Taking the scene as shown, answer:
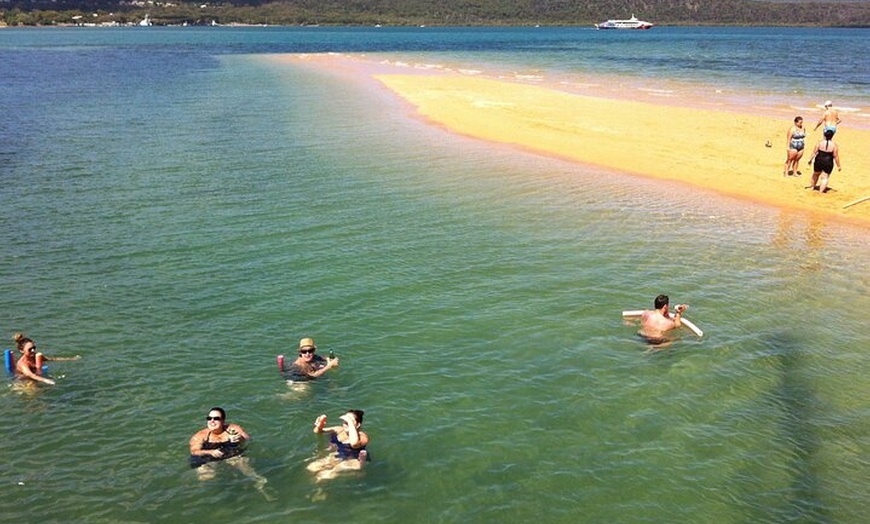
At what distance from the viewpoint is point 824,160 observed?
76.4 feet

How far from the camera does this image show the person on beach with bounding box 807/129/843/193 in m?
22.9

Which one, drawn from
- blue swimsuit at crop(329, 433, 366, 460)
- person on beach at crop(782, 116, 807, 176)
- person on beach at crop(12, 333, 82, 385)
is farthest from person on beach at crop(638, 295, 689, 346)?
person on beach at crop(782, 116, 807, 176)

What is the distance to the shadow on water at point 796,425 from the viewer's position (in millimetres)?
9555

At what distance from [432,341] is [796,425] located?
6.48 metres

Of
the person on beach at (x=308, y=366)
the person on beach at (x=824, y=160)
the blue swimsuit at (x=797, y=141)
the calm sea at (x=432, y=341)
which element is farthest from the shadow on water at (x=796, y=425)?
the blue swimsuit at (x=797, y=141)

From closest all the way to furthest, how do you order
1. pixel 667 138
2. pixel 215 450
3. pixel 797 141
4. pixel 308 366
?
1. pixel 215 450
2. pixel 308 366
3. pixel 797 141
4. pixel 667 138

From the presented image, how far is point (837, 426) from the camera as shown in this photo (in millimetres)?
11383

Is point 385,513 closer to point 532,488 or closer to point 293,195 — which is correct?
point 532,488

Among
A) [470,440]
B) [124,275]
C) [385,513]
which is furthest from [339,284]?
[385,513]

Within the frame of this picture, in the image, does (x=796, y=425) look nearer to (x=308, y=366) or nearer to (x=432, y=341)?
(x=432, y=341)

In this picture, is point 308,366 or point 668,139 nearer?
point 308,366

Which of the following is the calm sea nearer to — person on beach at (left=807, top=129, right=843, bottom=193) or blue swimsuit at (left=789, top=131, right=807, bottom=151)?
person on beach at (left=807, top=129, right=843, bottom=193)

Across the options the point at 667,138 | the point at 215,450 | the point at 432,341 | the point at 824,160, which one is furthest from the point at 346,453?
the point at 667,138

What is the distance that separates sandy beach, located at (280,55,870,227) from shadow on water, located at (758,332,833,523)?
10.00 meters
